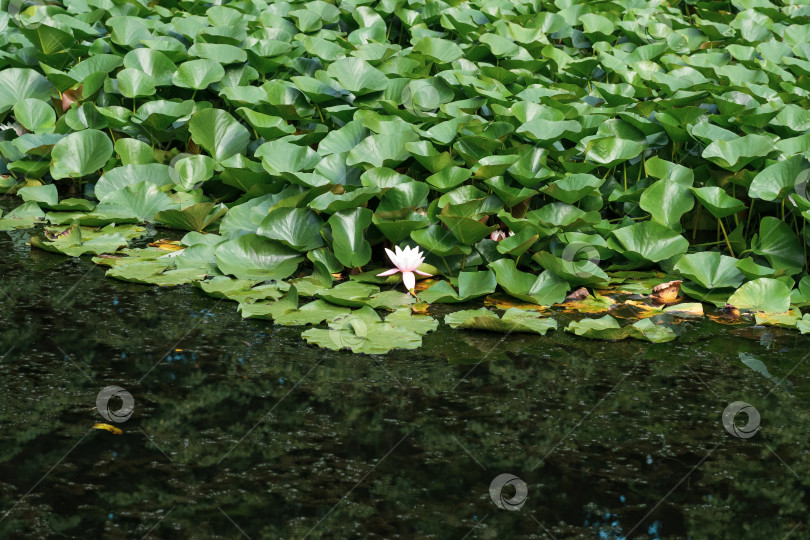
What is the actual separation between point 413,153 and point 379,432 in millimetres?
1315

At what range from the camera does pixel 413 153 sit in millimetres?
2902

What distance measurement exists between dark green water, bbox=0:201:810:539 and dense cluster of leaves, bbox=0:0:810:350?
25cm

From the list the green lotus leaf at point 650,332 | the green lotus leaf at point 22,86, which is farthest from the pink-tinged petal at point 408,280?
the green lotus leaf at point 22,86

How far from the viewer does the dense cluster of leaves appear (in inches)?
107

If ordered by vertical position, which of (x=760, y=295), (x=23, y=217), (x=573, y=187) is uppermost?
(x=573, y=187)

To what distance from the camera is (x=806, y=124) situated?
10.5 feet

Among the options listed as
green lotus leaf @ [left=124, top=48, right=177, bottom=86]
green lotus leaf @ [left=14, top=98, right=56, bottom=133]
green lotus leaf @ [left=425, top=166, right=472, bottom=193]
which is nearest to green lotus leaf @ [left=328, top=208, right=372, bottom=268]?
green lotus leaf @ [left=425, top=166, right=472, bottom=193]

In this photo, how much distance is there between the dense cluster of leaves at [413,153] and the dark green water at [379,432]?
0.25 meters

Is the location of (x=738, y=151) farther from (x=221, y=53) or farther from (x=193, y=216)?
(x=221, y=53)

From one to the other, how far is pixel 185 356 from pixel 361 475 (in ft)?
2.30

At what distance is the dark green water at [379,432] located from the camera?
153cm

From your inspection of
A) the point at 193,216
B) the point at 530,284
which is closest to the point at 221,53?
the point at 193,216

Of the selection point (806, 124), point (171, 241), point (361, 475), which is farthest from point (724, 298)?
point (171, 241)

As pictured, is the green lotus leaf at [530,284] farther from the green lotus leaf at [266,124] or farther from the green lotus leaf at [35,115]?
the green lotus leaf at [35,115]
